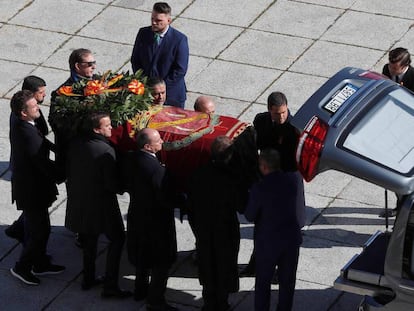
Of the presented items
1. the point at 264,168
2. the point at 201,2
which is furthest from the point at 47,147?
the point at 201,2

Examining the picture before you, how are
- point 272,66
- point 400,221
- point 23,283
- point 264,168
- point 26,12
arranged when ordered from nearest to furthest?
point 400,221, point 264,168, point 23,283, point 272,66, point 26,12

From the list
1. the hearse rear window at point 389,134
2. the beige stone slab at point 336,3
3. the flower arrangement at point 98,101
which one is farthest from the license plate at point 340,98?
the beige stone slab at point 336,3

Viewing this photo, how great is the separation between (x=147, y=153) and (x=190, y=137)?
47 cm

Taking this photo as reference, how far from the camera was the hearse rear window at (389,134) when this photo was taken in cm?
850

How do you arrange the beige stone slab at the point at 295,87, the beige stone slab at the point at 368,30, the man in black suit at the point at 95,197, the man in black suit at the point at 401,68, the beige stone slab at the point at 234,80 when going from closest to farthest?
the man in black suit at the point at 95,197, the man in black suit at the point at 401,68, the beige stone slab at the point at 295,87, the beige stone slab at the point at 234,80, the beige stone slab at the point at 368,30

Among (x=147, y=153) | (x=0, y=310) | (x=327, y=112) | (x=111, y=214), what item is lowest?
(x=0, y=310)

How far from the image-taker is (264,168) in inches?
368

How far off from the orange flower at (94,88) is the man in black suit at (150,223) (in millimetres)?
827

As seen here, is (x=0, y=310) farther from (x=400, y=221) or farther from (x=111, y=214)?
(x=400, y=221)

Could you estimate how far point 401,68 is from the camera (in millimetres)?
11398

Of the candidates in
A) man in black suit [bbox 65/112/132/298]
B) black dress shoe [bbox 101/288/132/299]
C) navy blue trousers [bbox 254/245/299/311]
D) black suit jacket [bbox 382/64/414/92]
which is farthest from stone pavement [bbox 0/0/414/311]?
black suit jacket [bbox 382/64/414/92]

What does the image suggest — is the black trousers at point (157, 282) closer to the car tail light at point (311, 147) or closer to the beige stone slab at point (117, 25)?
the car tail light at point (311, 147)

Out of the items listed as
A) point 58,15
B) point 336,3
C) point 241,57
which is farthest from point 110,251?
point 336,3

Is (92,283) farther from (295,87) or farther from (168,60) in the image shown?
(295,87)
